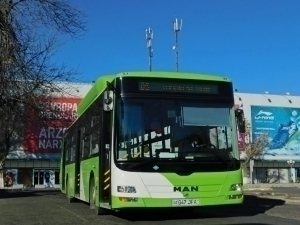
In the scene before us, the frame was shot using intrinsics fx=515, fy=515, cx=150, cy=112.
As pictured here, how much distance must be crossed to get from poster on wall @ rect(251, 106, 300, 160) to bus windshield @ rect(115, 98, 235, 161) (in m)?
74.0

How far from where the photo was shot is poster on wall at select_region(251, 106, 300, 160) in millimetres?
86062

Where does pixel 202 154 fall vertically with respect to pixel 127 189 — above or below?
above

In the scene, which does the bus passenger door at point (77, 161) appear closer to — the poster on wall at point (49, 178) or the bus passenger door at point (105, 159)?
the bus passenger door at point (105, 159)

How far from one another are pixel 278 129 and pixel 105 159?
7761 cm

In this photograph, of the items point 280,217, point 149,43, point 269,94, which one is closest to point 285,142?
point 269,94

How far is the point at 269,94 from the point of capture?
297 ft

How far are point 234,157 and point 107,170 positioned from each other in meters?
3.08

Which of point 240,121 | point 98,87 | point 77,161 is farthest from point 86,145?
point 240,121

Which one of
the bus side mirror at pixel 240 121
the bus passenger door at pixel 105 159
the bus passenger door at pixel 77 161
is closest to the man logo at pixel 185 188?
the bus passenger door at pixel 105 159

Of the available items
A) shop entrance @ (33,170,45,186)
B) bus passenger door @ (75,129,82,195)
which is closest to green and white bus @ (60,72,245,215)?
bus passenger door @ (75,129,82,195)

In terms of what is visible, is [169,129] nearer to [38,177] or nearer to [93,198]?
[93,198]

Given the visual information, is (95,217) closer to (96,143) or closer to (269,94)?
(96,143)

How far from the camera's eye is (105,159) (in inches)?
497

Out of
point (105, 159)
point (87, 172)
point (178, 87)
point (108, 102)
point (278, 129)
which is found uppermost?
point (278, 129)
